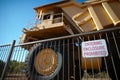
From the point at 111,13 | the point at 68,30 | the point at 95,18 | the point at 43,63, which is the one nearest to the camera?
the point at 43,63

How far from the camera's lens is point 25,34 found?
241 inches

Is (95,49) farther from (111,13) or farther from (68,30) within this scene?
(68,30)

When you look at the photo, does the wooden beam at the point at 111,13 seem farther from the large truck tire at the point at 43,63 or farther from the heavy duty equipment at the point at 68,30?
the large truck tire at the point at 43,63

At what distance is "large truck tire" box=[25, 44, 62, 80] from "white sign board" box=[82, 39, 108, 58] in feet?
4.92

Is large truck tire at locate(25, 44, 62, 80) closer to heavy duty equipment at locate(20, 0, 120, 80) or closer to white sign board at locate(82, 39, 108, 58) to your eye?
heavy duty equipment at locate(20, 0, 120, 80)

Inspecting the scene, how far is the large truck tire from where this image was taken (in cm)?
359

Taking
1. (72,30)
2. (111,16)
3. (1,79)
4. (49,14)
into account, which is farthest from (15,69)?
(49,14)

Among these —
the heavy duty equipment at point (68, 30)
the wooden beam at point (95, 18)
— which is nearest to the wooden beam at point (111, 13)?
the heavy duty equipment at point (68, 30)

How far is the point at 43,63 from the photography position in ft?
12.4

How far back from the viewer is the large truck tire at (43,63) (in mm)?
3586

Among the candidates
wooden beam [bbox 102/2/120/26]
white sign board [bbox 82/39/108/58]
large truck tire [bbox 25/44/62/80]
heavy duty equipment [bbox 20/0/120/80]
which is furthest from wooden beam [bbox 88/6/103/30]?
white sign board [bbox 82/39/108/58]

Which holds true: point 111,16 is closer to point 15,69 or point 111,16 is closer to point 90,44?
point 90,44

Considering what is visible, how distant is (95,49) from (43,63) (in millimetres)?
2117

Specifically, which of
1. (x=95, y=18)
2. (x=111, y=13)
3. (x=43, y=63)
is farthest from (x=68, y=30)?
(x=43, y=63)
